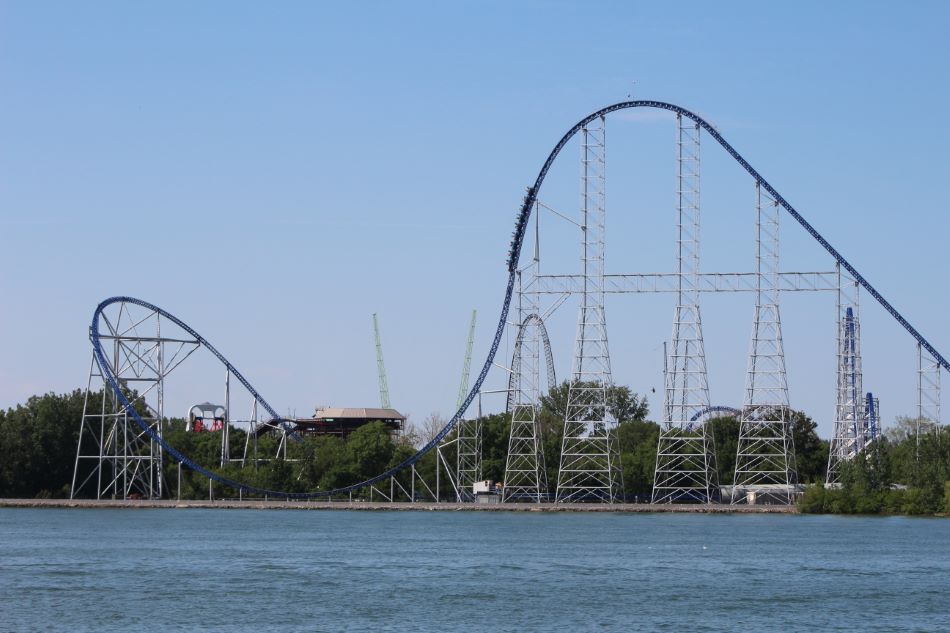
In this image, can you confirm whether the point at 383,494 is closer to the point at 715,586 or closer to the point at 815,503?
the point at 815,503

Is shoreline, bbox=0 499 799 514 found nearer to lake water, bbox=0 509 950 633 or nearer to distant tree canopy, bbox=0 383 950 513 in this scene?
distant tree canopy, bbox=0 383 950 513

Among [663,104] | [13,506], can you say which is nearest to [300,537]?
[663,104]

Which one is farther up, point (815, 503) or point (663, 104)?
point (663, 104)

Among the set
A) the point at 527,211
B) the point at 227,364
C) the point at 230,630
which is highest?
the point at 527,211

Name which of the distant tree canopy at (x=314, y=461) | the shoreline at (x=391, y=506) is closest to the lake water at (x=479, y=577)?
the shoreline at (x=391, y=506)

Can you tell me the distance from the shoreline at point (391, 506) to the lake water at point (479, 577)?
7196 millimetres

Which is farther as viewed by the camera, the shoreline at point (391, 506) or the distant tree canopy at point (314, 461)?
the distant tree canopy at point (314, 461)

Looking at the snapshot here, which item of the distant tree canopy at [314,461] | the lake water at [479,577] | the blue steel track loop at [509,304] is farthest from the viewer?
the distant tree canopy at [314,461]

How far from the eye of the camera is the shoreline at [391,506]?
75.7m

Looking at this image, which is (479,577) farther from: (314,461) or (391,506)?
(314,461)

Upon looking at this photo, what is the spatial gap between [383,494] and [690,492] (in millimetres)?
17916

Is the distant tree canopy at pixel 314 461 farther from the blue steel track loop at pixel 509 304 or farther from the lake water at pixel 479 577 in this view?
the lake water at pixel 479 577

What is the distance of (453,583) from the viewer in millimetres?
41812

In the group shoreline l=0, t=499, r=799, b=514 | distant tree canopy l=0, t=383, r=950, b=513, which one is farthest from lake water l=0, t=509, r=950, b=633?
distant tree canopy l=0, t=383, r=950, b=513
